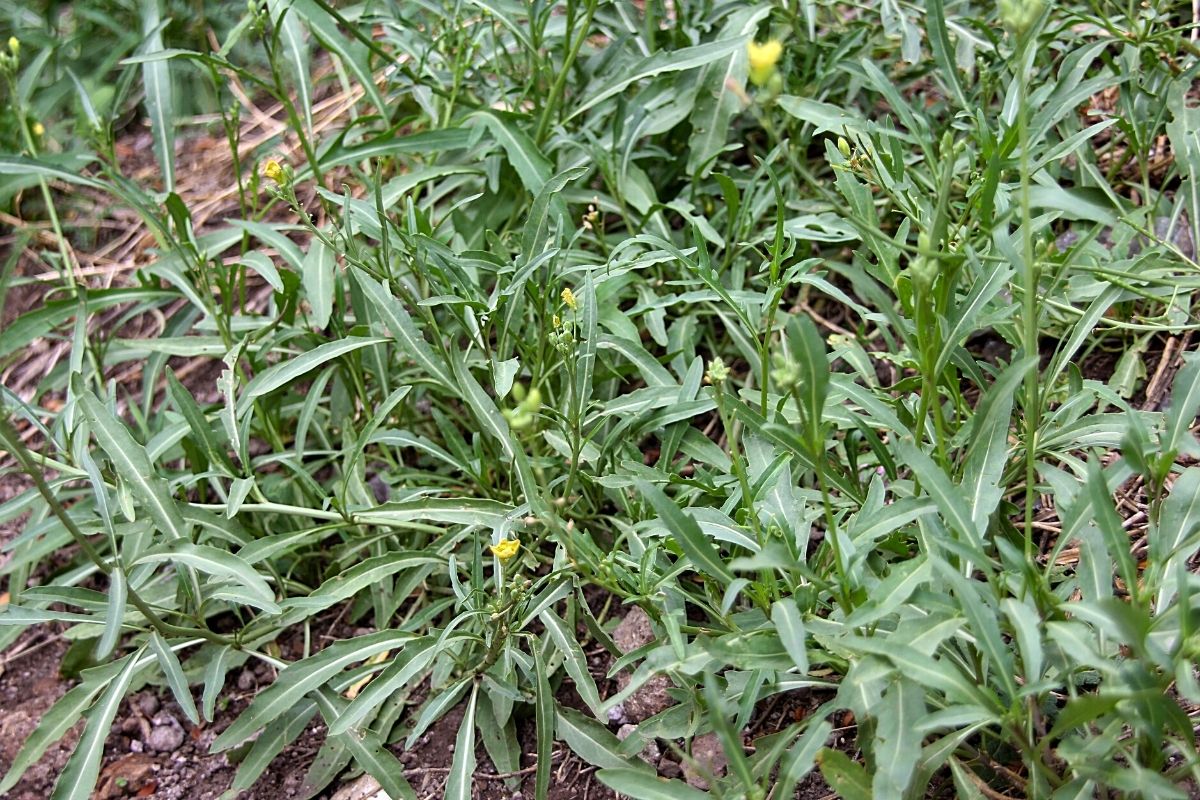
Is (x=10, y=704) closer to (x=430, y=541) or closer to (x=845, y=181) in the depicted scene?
(x=430, y=541)

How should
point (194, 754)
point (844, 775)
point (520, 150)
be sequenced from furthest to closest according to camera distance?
1. point (520, 150)
2. point (194, 754)
3. point (844, 775)

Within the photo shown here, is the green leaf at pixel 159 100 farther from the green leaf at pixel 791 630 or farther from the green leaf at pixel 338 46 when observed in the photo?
the green leaf at pixel 791 630

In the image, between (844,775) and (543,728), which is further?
(543,728)

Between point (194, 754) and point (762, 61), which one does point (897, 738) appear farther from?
point (194, 754)

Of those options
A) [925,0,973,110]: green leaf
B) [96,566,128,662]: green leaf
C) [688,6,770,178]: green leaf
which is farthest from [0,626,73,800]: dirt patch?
[925,0,973,110]: green leaf

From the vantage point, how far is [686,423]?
192 cm

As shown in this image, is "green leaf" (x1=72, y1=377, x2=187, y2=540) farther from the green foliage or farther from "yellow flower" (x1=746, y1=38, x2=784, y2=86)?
"yellow flower" (x1=746, y1=38, x2=784, y2=86)

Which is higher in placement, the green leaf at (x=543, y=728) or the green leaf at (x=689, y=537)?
the green leaf at (x=689, y=537)

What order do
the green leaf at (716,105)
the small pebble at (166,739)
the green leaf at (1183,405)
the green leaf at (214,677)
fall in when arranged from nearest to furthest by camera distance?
the green leaf at (1183,405) → the green leaf at (214,677) → the small pebble at (166,739) → the green leaf at (716,105)

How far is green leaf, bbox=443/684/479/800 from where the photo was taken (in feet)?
5.47

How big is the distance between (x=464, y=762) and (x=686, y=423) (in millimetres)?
689

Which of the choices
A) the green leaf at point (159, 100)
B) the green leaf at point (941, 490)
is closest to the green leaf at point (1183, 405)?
the green leaf at point (941, 490)

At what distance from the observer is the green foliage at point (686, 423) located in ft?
4.41

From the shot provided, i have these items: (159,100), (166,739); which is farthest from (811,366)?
(159,100)
